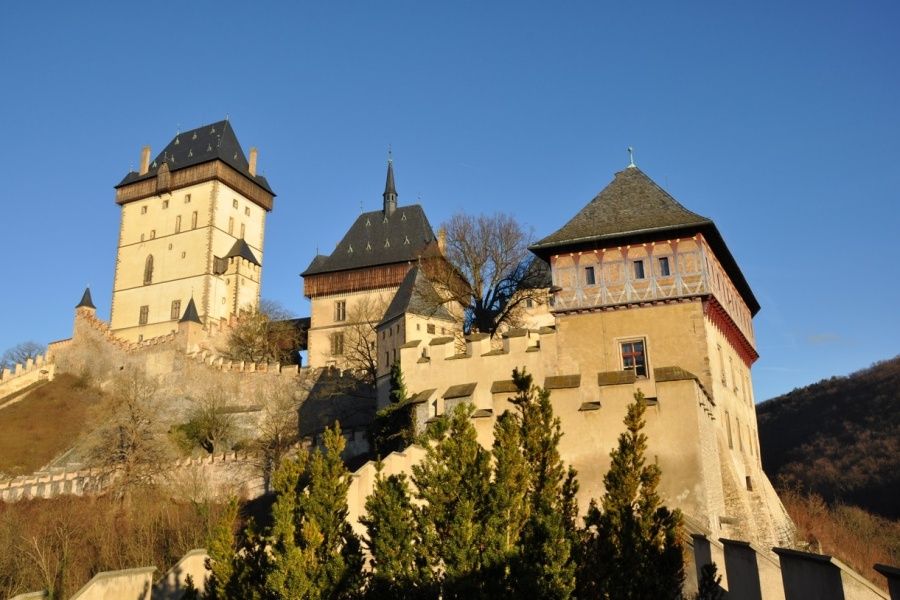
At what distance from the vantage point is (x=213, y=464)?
1433 inches

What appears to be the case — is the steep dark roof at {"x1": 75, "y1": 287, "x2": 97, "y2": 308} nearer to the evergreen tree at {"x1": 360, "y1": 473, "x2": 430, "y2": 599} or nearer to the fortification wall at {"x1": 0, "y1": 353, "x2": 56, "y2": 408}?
the fortification wall at {"x1": 0, "y1": 353, "x2": 56, "y2": 408}

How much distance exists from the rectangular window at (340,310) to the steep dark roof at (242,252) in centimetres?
1363

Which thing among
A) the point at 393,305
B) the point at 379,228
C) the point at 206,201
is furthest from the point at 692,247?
the point at 206,201

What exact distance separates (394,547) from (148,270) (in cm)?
5558

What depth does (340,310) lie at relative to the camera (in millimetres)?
49750

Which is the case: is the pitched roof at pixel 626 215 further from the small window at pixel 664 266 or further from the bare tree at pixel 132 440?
the bare tree at pixel 132 440

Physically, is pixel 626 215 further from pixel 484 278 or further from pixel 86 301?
pixel 86 301

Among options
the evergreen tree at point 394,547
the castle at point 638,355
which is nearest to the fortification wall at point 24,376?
the castle at point 638,355

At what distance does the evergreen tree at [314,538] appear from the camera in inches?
423

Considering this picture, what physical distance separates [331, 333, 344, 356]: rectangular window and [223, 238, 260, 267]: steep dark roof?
15103 millimetres

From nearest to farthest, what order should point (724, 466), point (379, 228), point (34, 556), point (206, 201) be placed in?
point (724, 466) → point (34, 556) → point (379, 228) → point (206, 201)

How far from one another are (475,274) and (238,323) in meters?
23.3

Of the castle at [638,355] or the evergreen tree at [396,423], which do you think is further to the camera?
the evergreen tree at [396,423]

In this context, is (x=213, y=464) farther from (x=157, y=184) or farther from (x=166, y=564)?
(x=157, y=184)
